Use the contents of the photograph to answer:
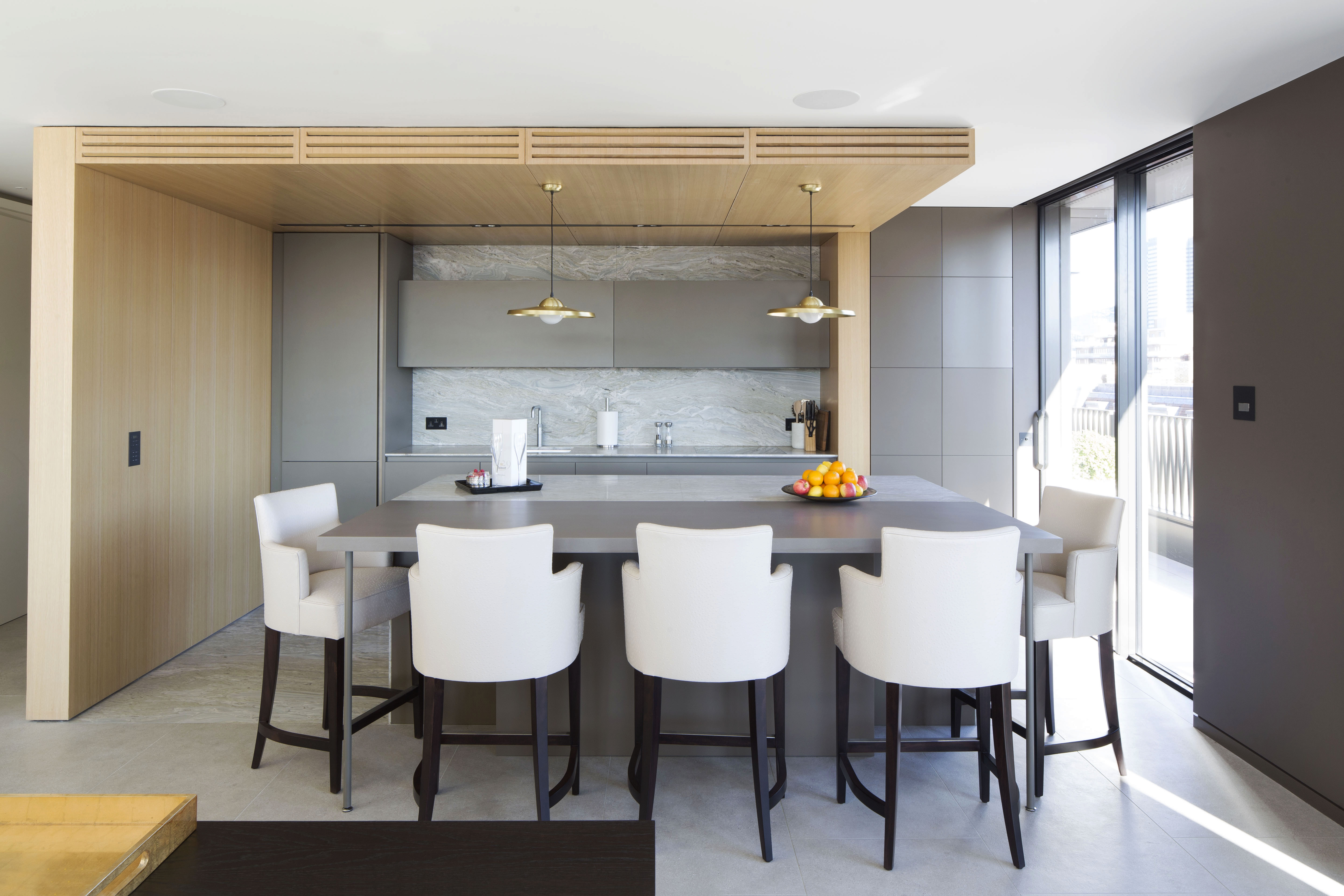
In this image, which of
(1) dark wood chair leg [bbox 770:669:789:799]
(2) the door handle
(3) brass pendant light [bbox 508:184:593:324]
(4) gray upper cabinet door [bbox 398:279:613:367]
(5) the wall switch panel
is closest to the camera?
(1) dark wood chair leg [bbox 770:669:789:799]

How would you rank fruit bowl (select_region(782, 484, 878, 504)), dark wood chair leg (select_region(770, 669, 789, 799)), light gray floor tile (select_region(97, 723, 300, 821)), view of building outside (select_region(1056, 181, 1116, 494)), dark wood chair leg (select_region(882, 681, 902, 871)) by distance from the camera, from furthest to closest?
view of building outside (select_region(1056, 181, 1116, 494)), fruit bowl (select_region(782, 484, 878, 504)), light gray floor tile (select_region(97, 723, 300, 821)), dark wood chair leg (select_region(770, 669, 789, 799)), dark wood chair leg (select_region(882, 681, 902, 871))

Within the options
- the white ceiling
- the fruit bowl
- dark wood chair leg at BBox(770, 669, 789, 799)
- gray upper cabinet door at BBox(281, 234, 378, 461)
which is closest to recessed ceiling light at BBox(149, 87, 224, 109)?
the white ceiling

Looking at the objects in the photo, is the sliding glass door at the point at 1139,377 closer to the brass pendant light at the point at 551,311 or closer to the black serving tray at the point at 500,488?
the brass pendant light at the point at 551,311

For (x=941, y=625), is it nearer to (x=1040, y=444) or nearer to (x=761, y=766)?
(x=761, y=766)

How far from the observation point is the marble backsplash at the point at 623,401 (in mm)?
5531

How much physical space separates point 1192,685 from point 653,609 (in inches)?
106

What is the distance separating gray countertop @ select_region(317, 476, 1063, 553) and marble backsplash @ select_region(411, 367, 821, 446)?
1872 millimetres

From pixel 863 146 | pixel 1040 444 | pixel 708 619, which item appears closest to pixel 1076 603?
pixel 708 619

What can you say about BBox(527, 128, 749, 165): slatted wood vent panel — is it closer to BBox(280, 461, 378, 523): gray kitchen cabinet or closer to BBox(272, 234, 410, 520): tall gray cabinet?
BBox(272, 234, 410, 520): tall gray cabinet

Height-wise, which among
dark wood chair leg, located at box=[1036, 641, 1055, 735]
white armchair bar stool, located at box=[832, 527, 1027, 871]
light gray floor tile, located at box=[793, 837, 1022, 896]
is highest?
white armchair bar stool, located at box=[832, 527, 1027, 871]

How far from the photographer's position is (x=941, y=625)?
223cm

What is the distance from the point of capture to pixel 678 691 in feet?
9.65

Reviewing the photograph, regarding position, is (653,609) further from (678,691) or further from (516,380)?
(516,380)

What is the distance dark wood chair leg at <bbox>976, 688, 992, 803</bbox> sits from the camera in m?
2.62
